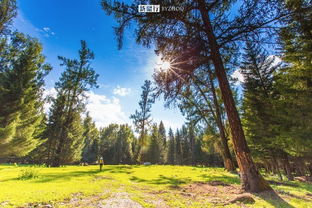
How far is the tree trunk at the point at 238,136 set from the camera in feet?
14.4

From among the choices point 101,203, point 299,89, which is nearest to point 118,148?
point 101,203

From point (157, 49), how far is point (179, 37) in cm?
120

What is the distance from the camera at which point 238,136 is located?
4.86 metres

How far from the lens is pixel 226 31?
5.57 m

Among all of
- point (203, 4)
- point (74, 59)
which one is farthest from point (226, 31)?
point (74, 59)

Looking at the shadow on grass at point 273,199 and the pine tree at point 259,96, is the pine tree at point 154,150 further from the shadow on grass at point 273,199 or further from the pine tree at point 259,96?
the shadow on grass at point 273,199

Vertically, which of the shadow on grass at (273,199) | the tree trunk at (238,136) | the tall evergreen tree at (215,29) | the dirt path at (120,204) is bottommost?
the shadow on grass at (273,199)

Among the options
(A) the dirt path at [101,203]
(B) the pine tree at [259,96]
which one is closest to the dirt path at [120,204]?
(A) the dirt path at [101,203]

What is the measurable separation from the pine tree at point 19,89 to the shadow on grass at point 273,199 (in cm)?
1779

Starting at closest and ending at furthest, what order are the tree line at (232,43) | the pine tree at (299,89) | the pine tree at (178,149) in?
the tree line at (232,43)
the pine tree at (299,89)
the pine tree at (178,149)

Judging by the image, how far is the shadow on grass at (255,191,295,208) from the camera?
3242 mm

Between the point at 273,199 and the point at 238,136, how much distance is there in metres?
1.86

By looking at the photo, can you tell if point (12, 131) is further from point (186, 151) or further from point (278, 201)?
point (186, 151)

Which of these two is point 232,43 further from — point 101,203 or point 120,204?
point 101,203
